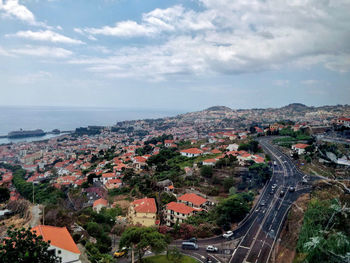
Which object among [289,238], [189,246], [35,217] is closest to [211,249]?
[189,246]

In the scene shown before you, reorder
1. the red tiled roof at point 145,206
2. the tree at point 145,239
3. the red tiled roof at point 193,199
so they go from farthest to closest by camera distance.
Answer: the red tiled roof at point 193,199 → the red tiled roof at point 145,206 → the tree at point 145,239

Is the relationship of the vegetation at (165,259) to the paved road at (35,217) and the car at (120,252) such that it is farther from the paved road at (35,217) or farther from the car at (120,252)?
the paved road at (35,217)

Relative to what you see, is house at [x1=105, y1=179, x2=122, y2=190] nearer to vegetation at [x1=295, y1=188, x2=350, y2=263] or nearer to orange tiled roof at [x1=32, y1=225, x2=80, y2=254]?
orange tiled roof at [x1=32, y1=225, x2=80, y2=254]

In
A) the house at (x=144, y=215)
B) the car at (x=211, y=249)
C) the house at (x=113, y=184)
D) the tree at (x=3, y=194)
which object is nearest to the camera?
the car at (x=211, y=249)

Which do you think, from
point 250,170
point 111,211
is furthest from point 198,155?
point 111,211

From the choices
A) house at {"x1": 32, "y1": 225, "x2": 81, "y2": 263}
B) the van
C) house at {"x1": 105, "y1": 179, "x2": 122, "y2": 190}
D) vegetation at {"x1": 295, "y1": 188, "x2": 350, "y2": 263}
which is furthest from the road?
house at {"x1": 105, "y1": 179, "x2": 122, "y2": 190}

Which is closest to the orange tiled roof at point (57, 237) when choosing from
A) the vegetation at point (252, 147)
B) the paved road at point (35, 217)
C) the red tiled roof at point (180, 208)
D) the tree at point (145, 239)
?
the tree at point (145, 239)

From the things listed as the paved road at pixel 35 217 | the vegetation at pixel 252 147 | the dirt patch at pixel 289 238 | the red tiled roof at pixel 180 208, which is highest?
the vegetation at pixel 252 147

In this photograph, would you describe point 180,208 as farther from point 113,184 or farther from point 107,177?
point 107,177
